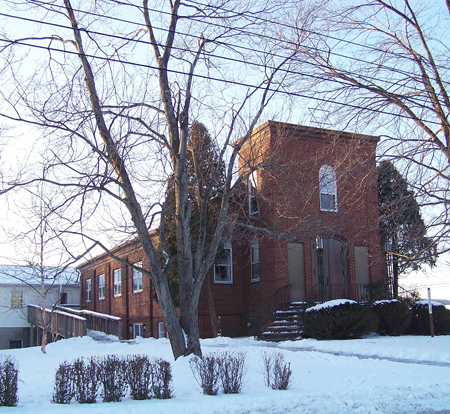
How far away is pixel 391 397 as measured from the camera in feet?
29.1

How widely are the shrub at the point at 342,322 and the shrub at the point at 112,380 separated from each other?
10.1 metres

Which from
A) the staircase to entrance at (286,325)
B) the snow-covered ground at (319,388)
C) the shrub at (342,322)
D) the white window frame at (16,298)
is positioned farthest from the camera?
the white window frame at (16,298)

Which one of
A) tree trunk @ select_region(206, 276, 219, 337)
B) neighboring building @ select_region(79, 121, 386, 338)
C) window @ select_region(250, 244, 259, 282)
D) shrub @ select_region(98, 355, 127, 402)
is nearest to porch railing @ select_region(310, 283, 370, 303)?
neighboring building @ select_region(79, 121, 386, 338)

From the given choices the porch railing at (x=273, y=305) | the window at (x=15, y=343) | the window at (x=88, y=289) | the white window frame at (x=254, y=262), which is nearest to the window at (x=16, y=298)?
the window at (x=15, y=343)

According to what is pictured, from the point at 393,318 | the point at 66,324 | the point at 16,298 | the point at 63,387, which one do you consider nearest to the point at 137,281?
the point at 66,324

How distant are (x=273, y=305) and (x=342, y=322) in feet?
13.1

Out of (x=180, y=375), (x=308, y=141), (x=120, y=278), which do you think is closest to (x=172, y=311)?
(x=180, y=375)

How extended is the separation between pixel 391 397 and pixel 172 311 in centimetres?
518

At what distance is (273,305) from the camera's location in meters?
21.1

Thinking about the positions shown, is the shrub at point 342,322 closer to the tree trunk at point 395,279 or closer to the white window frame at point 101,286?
the tree trunk at point 395,279

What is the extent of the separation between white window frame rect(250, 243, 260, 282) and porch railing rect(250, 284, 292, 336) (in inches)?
77.3

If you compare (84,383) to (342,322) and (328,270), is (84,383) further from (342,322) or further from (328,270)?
(328,270)

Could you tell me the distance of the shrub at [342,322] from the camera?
17562 millimetres

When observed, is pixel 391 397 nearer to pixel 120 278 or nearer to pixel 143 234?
pixel 143 234
